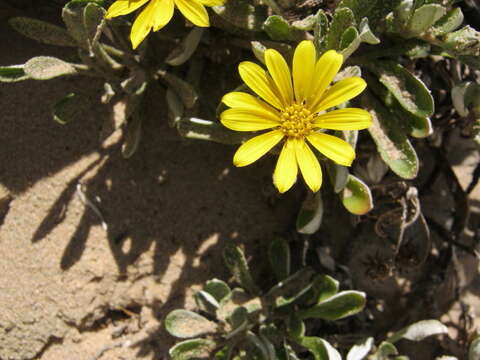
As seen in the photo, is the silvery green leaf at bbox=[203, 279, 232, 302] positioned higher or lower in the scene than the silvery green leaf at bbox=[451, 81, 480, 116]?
lower

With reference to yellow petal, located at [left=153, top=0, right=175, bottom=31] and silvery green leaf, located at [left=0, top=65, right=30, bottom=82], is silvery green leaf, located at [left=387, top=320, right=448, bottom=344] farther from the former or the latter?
silvery green leaf, located at [left=0, top=65, right=30, bottom=82]

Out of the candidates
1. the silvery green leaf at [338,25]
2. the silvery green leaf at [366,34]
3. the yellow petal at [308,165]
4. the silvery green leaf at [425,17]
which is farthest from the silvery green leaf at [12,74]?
the silvery green leaf at [425,17]

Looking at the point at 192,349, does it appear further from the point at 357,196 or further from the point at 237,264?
the point at 357,196

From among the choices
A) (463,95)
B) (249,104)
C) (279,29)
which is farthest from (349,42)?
(463,95)

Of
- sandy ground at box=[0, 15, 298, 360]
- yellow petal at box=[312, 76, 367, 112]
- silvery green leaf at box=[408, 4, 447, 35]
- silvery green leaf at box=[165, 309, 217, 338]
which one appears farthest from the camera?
sandy ground at box=[0, 15, 298, 360]

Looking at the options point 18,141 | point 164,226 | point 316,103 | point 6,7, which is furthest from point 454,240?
point 6,7

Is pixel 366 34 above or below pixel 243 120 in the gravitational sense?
above

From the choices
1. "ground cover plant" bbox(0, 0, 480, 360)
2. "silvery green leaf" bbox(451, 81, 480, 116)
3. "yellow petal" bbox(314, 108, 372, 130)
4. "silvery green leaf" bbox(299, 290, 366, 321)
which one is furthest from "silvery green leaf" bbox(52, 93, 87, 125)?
"silvery green leaf" bbox(451, 81, 480, 116)
